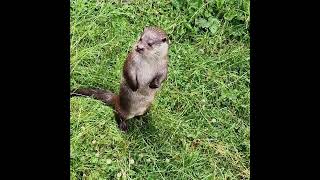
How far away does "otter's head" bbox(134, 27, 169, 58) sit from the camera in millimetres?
3570

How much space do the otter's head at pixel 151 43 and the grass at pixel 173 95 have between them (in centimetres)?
88

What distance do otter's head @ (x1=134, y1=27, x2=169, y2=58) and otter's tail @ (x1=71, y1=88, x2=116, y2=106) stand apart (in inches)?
31.0

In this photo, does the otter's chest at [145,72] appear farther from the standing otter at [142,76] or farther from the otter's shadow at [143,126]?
the otter's shadow at [143,126]

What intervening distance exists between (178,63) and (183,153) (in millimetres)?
859

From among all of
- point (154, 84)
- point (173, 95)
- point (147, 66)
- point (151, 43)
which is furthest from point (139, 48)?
point (173, 95)

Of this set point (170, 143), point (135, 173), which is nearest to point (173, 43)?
point (170, 143)

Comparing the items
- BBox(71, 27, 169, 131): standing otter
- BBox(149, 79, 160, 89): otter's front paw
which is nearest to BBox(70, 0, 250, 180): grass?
BBox(71, 27, 169, 131): standing otter

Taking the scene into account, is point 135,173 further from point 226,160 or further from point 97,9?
point 97,9

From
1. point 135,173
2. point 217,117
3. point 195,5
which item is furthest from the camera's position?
point 195,5

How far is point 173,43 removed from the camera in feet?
15.9

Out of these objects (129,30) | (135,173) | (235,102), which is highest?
(129,30)

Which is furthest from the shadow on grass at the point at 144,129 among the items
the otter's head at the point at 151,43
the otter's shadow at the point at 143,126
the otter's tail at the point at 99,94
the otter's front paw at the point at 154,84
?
the otter's head at the point at 151,43

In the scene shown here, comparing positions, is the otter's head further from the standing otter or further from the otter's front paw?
the otter's front paw

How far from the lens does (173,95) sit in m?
4.58
